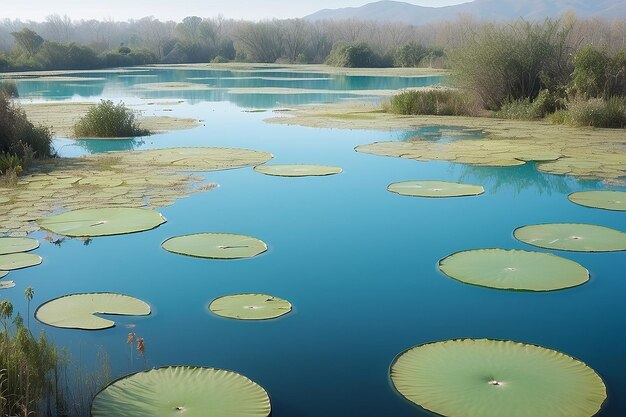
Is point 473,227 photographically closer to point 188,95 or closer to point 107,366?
point 107,366

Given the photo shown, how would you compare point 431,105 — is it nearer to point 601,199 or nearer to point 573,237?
point 601,199

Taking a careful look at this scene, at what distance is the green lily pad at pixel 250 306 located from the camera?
123 inches

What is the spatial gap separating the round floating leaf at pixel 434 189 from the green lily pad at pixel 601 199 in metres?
0.79

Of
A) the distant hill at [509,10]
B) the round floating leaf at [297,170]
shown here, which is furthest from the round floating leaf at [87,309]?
the distant hill at [509,10]

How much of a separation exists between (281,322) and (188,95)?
14285mm

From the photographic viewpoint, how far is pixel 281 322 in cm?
309

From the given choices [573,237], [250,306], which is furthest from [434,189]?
[250,306]

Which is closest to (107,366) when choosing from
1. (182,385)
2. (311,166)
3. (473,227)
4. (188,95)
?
(182,385)

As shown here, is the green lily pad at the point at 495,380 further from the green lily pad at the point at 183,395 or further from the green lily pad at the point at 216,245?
the green lily pad at the point at 216,245

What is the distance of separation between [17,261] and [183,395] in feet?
6.36

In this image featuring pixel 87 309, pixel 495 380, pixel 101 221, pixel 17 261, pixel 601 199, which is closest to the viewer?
pixel 495 380

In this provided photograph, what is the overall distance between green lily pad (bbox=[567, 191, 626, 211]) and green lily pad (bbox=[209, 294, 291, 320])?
2947 mm

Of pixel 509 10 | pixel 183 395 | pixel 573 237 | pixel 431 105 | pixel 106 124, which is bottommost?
pixel 183 395

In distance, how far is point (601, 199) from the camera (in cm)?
524
